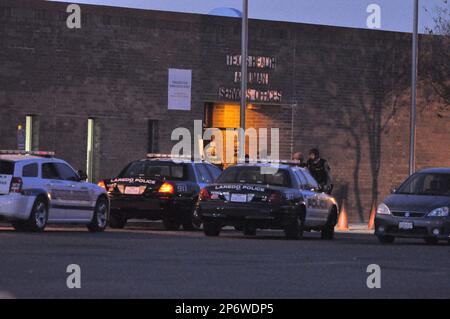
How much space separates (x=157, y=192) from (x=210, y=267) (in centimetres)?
1336

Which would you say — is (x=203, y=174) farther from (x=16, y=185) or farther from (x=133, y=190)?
(x=16, y=185)

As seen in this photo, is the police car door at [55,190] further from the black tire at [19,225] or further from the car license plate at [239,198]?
the car license plate at [239,198]

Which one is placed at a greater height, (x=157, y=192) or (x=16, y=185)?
(x=16, y=185)

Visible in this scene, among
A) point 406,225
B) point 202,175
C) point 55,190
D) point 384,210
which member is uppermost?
point 202,175

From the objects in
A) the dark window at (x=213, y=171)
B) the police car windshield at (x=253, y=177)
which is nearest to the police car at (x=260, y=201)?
the police car windshield at (x=253, y=177)

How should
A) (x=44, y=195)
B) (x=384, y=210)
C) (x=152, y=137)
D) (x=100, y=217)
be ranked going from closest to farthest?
1. (x=44, y=195)
2. (x=384, y=210)
3. (x=100, y=217)
4. (x=152, y=137)

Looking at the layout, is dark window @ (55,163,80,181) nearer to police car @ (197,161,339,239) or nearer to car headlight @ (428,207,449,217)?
police car @ (197,161,339,239)

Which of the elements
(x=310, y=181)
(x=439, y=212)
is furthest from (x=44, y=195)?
(x=439, y=212)

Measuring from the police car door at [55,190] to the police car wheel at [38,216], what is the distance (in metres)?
0.29

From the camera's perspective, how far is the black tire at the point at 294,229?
2773 cm

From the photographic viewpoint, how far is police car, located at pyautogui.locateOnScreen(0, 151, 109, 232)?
26897 millimetres

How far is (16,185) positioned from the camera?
27.0 meters
